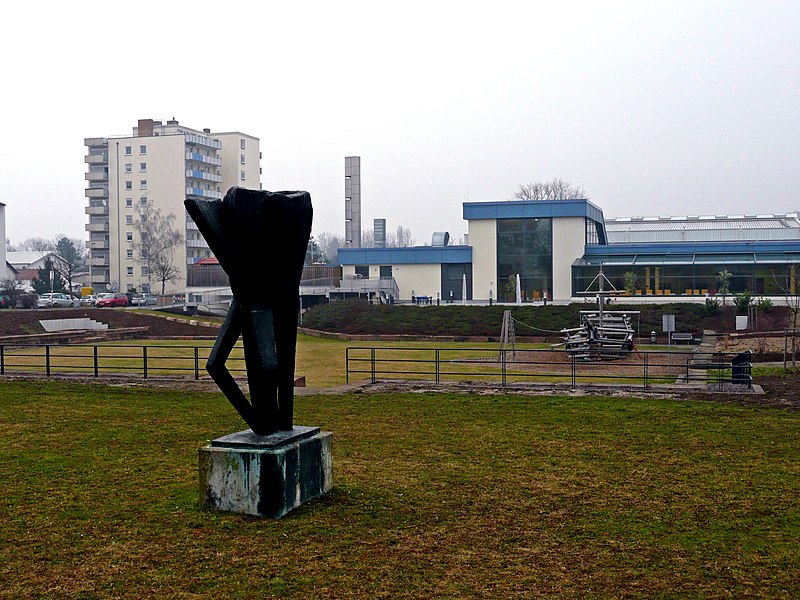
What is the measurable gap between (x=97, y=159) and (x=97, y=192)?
139 inches

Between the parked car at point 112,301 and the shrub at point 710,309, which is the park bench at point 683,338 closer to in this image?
the shrub at point 710,309

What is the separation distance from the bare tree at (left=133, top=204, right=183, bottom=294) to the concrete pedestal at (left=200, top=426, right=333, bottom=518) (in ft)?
251

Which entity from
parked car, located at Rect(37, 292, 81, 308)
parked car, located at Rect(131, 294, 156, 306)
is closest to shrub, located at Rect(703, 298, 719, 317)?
parked car, located at Rect(131, 294, 156, 306)

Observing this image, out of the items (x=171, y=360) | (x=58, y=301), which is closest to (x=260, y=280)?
(x=171, y=360)

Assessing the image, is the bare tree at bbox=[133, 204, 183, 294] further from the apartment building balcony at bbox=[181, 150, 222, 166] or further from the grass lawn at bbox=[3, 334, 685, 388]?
the grass lawn at bbox=[3, 334, 685, 388]

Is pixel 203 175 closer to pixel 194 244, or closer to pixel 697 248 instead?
pixel 194 244

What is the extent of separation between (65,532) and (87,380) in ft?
45.0

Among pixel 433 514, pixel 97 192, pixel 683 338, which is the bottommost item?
pixel 433 514

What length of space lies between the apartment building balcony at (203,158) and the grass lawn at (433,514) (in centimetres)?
8051

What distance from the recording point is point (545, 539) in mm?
7965

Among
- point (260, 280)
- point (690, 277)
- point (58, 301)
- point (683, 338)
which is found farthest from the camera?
point (58, 301)

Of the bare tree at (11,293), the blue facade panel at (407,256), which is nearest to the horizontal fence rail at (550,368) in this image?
the blue facade panel at (407,256)

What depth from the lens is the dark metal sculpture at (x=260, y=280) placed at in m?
8.98

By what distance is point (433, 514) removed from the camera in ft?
28.7
